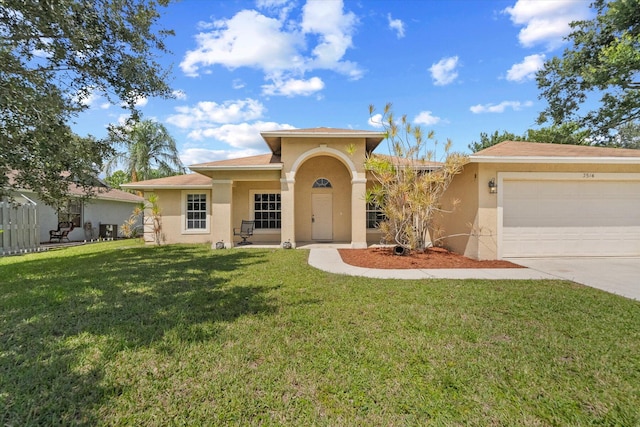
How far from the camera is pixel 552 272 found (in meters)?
7.81

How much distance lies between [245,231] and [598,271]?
1255 cm

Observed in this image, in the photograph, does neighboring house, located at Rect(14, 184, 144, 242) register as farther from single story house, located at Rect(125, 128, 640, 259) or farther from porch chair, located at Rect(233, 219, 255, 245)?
porch chair, located at Rect(233, 219, 255, 245)

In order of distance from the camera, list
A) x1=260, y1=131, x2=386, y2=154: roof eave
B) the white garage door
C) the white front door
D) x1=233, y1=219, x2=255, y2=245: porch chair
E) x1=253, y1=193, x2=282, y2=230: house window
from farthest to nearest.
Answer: x1=253, y1=193, x2=282, y2=230: house window, the white front door, x1=233, y1=219, x2=255, y2=245: porch chair, x1=260, y1=131, x2=386, y2=154: roof eave, the white garage door

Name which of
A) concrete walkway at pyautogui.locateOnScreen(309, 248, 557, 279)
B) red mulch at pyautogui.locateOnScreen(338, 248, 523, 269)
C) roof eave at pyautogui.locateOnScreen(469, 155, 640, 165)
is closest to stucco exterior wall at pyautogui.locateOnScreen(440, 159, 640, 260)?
roof eave at pyautogui.locateOnScreen(469, 155, 640, 165)

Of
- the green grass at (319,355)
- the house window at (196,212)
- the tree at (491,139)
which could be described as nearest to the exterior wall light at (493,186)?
the green grass at (319,355)

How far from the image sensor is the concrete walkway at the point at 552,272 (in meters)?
6.75

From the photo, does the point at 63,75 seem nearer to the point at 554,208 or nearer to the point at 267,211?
the point at 267,211

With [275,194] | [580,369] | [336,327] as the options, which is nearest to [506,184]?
[580,369]

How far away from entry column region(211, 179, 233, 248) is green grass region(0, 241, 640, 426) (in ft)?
21.6

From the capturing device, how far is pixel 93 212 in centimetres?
2000

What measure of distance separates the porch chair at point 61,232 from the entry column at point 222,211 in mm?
10456

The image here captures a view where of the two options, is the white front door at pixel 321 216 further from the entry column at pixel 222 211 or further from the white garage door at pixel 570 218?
the white garage door at pixel 570 218

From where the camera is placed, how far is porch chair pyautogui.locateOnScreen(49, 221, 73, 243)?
16672 millimetres

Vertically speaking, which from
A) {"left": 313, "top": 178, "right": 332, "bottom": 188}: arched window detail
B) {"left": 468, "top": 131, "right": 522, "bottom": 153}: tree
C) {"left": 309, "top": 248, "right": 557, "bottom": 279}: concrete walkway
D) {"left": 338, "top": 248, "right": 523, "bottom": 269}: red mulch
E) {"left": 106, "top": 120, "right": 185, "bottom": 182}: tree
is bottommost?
{"left": 309, "top": 248, "right": 557, "bottom": 279}: concrete walkway
